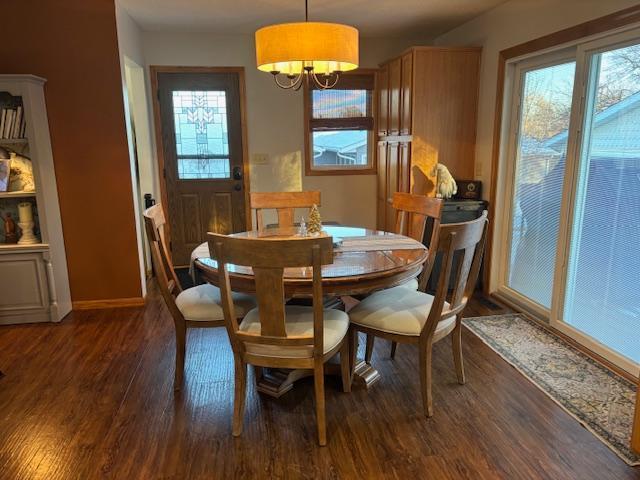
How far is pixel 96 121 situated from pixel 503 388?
3.31 metres

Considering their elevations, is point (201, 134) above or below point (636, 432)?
above

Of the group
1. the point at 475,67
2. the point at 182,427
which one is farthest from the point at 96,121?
the point at 475,67

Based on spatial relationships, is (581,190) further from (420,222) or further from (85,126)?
(85,126)

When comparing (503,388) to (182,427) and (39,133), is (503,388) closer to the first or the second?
(182,427)

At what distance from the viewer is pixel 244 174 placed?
4836mm

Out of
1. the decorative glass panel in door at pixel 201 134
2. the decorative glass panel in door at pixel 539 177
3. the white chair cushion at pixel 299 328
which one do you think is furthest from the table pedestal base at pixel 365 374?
the decorative glass panel in door at pixel 201 134

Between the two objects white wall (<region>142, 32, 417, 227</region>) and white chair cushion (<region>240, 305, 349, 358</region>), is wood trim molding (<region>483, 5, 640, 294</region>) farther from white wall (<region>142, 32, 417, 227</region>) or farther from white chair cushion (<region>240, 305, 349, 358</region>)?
white chair cushion (<region>240, 305, 349, 358</region>)

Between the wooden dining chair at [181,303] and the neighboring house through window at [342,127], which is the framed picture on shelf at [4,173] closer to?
the wooden dining chair at [181,303]

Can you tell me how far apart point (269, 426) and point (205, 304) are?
2.31 ft

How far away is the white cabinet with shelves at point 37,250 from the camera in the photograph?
3221mm

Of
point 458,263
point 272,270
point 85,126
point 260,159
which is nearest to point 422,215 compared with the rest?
point 458,263

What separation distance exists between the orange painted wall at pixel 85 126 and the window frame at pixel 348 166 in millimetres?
1961

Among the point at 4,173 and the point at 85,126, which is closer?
the point at 4,173

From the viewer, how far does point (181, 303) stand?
2.45 metres
